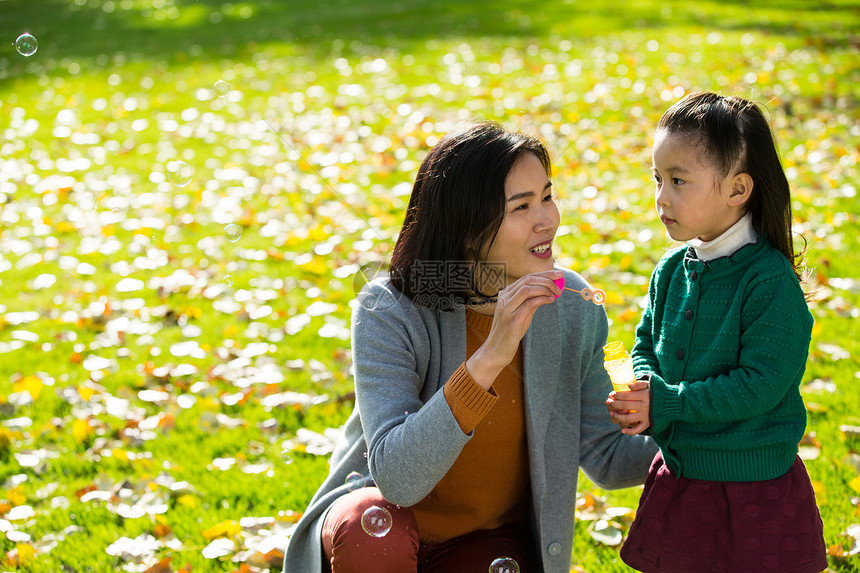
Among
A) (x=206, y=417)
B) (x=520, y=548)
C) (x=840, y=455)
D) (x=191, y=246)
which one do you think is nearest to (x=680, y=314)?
(x=520, y=548)

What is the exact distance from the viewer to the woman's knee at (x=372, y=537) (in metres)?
2.03

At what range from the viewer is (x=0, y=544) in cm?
288

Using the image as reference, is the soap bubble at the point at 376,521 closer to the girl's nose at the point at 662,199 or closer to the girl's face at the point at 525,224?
the girl's face at the point at 525,224

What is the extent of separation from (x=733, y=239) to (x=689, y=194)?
0.49ft

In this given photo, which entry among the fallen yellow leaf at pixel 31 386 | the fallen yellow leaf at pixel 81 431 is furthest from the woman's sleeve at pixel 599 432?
the fallen yellow leaf at pixel 31 386

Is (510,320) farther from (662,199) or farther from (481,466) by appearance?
(481,466)

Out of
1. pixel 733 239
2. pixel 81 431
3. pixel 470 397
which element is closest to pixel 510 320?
pixel 470 397

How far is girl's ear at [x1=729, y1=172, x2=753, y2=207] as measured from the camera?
6.20ft

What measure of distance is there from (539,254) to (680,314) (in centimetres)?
37

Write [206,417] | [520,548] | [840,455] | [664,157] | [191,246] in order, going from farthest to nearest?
[191,246]
[206,417]
[840,455]
[520,548]
[664,157]

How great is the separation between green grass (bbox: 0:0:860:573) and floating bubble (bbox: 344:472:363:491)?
0.69 metres

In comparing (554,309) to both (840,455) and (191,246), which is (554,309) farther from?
(191,246)

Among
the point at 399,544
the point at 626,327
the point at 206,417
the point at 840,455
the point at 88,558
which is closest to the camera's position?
the point at 399,544

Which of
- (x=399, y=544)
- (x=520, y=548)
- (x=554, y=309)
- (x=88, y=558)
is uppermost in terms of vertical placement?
(x=554, y=309)
